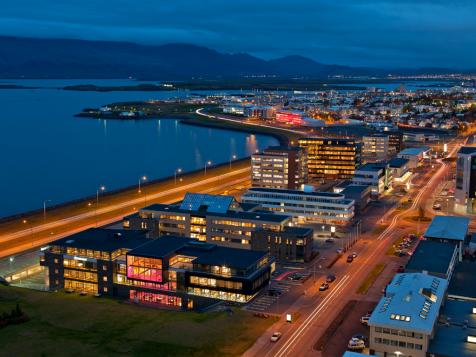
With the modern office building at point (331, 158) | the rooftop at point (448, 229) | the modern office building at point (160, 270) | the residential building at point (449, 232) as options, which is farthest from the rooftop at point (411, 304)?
the modern office building at point (331, 158)

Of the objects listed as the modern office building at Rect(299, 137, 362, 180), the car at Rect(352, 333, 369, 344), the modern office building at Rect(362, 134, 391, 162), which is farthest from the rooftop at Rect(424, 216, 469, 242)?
the modern office building at Rect(362, 134, 391, 162)

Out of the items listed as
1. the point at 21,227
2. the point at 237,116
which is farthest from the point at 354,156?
the point at 237,116

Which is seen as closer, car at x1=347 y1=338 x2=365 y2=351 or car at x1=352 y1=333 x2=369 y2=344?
car at x1=347 y1=338 x2=365 y2=351

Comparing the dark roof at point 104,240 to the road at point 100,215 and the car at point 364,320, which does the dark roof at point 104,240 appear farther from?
the car at point 364,320

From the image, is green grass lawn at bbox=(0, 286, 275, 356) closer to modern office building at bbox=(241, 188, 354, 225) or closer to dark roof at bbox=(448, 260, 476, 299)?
dark roof at bbox=(448, 260, 476, 299)

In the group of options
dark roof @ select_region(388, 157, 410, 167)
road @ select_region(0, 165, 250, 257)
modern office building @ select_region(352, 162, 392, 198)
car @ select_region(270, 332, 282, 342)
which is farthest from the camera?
dark roof @ select_region(388, 157, 410, 167)

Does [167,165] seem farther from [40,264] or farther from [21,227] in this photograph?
[40,264]

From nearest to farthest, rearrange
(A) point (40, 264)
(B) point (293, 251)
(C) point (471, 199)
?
1. (A) point (40, 264)
2. (B) point (293, 251)
3. (C) point (471, 199)

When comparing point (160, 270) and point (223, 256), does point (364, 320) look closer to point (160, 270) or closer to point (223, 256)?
point (223, 256)
